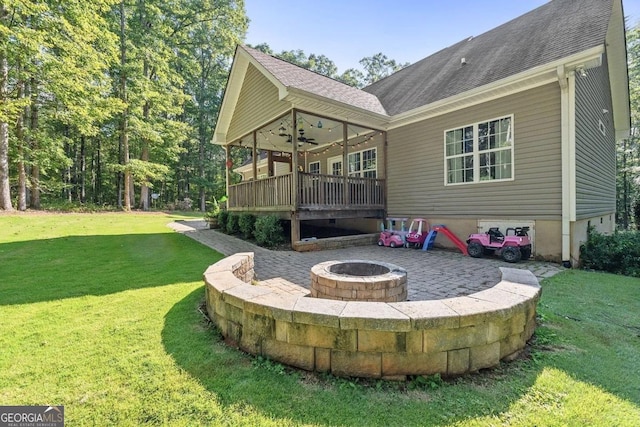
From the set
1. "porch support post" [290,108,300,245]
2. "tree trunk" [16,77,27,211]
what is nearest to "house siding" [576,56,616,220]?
"porch support post" [290,108,300,245]

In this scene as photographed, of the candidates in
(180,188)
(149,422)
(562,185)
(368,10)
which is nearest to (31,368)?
Answer: (149,422)

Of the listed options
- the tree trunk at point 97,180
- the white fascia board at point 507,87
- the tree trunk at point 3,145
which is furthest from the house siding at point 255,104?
the tree trunk at point 97,180

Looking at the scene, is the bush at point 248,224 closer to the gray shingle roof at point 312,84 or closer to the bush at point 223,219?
the bush at point 223,219

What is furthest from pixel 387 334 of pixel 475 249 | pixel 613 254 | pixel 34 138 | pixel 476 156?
pixel 34 138

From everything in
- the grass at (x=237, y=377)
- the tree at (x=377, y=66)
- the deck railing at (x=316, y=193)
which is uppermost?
the tree at (x=377, y=66)

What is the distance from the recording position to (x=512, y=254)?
636 centimetres

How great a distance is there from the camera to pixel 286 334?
2.37m

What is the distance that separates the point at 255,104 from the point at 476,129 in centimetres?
703

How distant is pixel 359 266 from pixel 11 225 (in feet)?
43.7

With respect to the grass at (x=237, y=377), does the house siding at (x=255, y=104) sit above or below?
above

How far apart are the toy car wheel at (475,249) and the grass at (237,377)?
2.73 meters

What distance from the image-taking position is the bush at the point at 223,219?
12195 mm

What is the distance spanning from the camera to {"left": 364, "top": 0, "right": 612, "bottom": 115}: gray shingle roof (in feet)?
21.3

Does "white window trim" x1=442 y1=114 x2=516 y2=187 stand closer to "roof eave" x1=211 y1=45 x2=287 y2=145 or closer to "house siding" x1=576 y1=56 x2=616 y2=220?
"house siding" x1=576 y1=56 x2=616 y2=220
